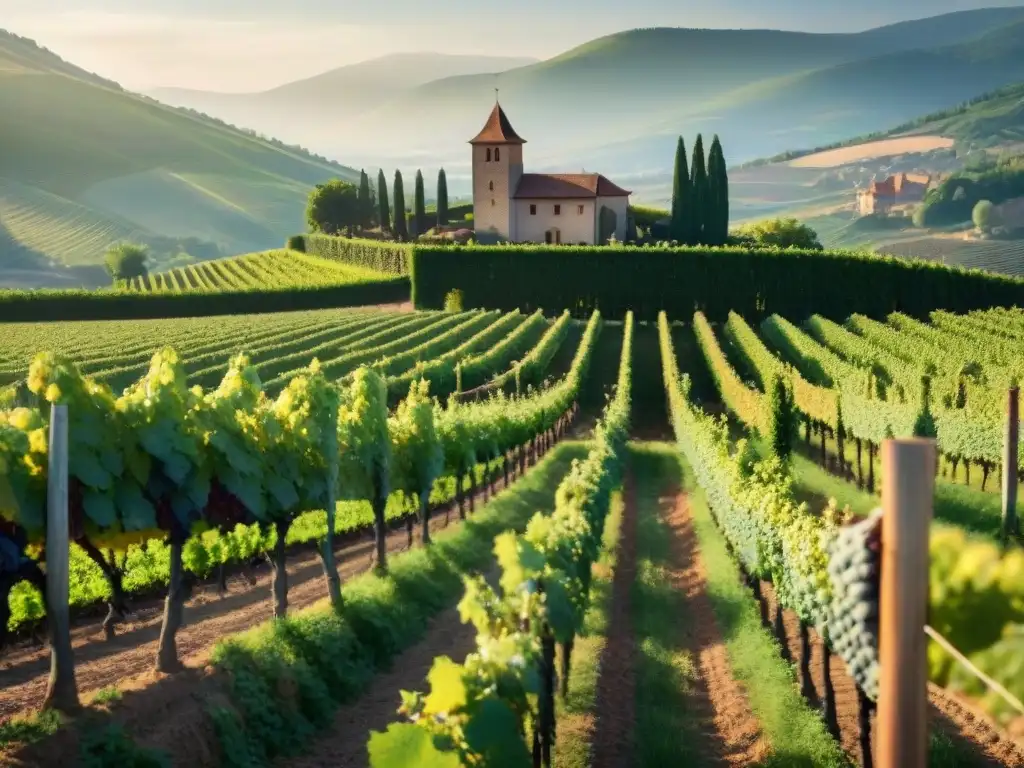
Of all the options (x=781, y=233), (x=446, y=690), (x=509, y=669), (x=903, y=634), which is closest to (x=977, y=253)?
(x=781, y=233)

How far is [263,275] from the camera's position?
97.5m

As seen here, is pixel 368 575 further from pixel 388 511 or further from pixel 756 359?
pixel 756 359

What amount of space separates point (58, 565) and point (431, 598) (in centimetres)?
695

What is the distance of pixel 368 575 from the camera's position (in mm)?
15375

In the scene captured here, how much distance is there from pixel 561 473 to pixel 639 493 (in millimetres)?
2107

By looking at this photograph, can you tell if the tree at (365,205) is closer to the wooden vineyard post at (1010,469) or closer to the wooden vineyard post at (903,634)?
the wooden vineyard post at (1010,469)

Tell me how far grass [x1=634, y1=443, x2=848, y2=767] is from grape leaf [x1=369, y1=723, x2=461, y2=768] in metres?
4.30

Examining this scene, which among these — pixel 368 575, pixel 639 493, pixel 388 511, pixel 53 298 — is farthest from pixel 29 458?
pixel 53 298

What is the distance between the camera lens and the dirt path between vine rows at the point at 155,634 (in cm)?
1093

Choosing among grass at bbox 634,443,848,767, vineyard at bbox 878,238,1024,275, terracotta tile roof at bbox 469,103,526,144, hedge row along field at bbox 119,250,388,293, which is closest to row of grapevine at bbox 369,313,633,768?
grass at bbox 634,443,848,767

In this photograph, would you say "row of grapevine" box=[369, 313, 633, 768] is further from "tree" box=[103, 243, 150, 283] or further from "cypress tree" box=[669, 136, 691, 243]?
"tree" box=[103, 243, 150, 283]

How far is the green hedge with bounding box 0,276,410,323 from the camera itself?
7344 cm

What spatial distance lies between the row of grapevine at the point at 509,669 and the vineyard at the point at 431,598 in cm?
3

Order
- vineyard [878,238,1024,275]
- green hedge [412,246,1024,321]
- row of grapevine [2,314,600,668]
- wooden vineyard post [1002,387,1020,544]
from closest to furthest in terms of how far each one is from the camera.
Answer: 1. row of grapevine [2,314,600,668]
2. wooden vineyard post [1002,387,1020,544]
3. green hedge [412,246,1024,321]
4. vineyard [878,238,1024,275]
